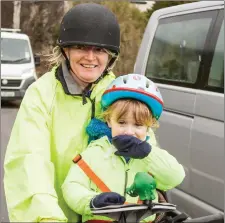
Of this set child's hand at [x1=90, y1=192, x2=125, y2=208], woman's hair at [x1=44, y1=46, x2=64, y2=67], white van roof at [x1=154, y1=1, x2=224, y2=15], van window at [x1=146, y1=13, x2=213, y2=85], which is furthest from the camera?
van window at [x1=146, y1=13, x2=213, y2=85]

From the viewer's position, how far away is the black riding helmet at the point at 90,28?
88.0 inches

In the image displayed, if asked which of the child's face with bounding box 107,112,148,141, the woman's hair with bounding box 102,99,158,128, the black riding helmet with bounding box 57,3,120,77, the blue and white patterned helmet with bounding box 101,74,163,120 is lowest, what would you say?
the child's face with bounding box 107,112,148,141

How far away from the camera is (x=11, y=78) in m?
14.8

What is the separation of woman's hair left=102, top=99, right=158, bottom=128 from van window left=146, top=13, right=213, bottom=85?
2.38 metres

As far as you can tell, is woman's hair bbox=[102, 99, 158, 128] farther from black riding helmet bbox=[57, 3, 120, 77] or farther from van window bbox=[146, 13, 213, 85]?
van window bbox=[146, 13, 213, 85]

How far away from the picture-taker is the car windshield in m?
14.8

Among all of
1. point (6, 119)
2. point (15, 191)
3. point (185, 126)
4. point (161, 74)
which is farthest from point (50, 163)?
point (6, 119)

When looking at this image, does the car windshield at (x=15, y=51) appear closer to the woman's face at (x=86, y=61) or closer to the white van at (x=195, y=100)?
the white van at (x=195, y=100)

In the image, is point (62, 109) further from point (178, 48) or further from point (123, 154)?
point (178, 48)

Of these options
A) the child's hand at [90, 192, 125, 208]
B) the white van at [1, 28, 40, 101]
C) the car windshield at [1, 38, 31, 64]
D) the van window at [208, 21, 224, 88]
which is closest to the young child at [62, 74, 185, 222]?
the child's hand at [90, 192, 125, 208]

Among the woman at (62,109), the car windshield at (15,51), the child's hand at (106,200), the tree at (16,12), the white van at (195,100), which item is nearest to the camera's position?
the child's hand at (106,200)

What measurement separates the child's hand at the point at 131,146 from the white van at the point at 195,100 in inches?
76.9

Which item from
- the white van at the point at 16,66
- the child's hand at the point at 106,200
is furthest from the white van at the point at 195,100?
the white van at the point at 16,66

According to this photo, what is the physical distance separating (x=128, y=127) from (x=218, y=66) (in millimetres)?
2220
